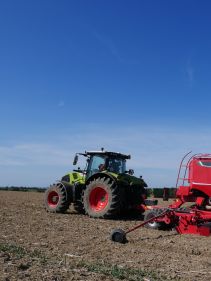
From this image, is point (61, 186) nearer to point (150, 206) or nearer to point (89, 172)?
point (89, 172)

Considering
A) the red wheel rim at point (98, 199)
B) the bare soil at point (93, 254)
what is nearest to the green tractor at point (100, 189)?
the red wheel rim at point (98, 199)

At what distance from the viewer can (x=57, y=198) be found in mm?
16562

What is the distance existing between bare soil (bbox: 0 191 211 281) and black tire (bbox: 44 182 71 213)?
3538 millimetres

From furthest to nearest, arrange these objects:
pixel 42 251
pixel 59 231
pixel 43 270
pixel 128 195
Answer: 1. pixel 128 195
2. pixel 59 231
3. pixel 42 251
4. pixel 43 270

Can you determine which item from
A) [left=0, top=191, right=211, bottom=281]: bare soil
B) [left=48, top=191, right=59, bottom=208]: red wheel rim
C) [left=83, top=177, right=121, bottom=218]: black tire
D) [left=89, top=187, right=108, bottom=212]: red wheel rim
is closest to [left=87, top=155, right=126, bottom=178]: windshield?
[left=83, top=177, right=121, bottom=218]: black tire

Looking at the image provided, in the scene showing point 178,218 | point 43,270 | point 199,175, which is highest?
point 199,175

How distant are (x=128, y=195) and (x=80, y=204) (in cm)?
197

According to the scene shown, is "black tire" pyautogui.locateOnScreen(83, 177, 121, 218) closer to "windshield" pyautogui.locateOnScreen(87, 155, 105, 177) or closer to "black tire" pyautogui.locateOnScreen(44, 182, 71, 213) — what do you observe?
"windshield" pyautogui.locateOnScreen(87, 155, 105, 177)

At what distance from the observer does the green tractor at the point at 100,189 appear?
14742mm

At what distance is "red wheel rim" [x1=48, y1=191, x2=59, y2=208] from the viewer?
16.5 m

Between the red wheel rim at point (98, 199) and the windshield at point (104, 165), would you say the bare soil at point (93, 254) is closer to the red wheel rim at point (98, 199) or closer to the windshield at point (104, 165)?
the red wheel rim at point (98, 199)

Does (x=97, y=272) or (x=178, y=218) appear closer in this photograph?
(x=97, y=272)

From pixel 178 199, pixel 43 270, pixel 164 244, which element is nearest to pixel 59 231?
pixel 164 244

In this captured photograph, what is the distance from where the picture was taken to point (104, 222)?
13.6 meters
